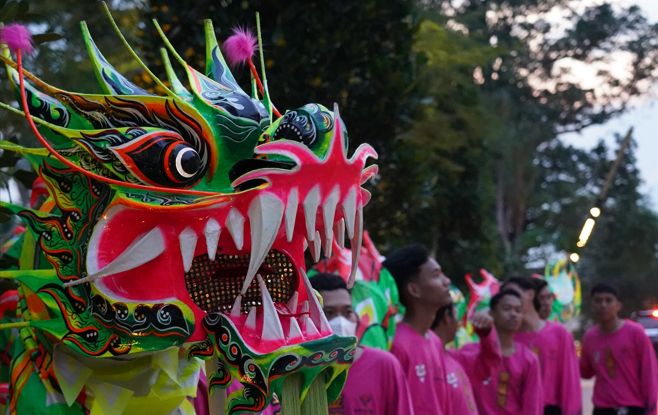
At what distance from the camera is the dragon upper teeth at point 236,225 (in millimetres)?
3035

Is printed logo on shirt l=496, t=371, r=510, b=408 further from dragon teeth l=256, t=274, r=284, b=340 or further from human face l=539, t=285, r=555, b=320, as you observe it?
dragon teeth l=256, t=274, r=284, b=340

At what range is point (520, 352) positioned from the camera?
25.0ft

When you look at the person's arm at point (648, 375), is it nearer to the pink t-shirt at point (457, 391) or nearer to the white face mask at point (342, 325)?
the pink t-shirt at point (457, 391)

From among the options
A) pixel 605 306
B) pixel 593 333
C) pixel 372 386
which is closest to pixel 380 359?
pixel 372 386

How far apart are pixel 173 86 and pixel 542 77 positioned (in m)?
26.8

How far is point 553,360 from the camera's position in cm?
896

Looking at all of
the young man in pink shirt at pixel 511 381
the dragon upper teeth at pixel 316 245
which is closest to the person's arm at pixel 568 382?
the young man in pink shirt at pixel 511 381

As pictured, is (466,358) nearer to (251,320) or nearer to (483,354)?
(483,354)

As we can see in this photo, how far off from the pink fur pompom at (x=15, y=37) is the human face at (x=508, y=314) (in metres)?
5.00

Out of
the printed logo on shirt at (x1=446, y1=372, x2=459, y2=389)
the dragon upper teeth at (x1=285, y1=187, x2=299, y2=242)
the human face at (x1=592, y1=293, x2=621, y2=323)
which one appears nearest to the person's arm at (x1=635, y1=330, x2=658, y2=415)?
the human face at (x1=592, y1=293, x2=621, y2=323)

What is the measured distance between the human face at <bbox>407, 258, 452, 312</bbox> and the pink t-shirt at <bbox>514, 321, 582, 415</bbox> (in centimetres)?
316

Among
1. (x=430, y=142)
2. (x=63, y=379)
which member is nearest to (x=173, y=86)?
(x=63, y=379)

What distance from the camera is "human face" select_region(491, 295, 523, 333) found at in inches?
297

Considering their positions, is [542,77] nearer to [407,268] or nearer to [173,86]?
[407,268]
